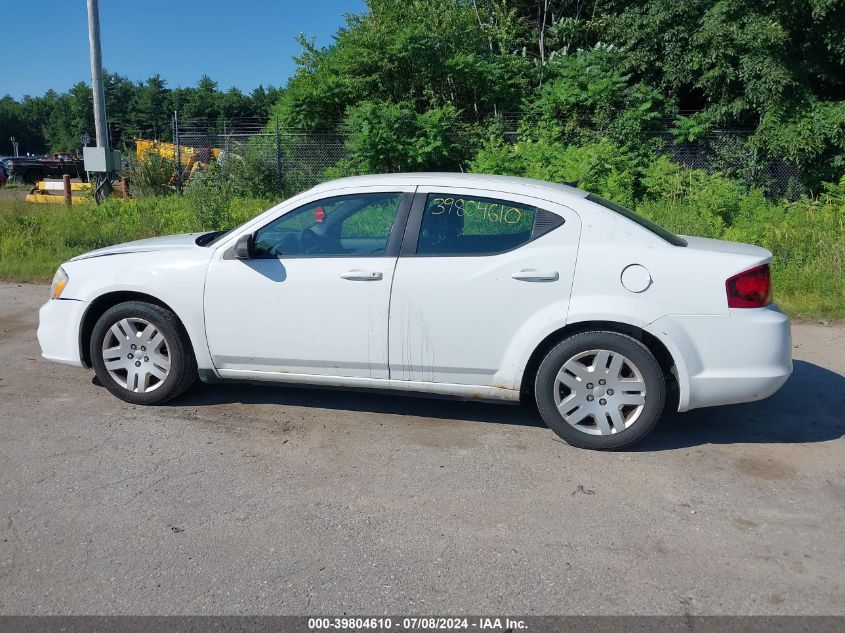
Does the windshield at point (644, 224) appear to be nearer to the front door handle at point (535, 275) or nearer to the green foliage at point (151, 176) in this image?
the front door handle at point (535, 275)

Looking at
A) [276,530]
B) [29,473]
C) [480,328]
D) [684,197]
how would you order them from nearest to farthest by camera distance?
[276,530]
[29,473]
[480,328]
[684,197]

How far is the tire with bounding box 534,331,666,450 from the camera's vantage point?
4.62 metres

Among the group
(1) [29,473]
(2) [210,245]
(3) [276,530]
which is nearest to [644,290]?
(3) [276,530]

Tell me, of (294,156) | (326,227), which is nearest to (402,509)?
(326,227)

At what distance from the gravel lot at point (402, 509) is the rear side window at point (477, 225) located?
4.02 feet

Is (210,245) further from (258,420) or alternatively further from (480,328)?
(480,328)

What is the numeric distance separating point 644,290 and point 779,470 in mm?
1300

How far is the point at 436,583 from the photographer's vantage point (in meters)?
3.30

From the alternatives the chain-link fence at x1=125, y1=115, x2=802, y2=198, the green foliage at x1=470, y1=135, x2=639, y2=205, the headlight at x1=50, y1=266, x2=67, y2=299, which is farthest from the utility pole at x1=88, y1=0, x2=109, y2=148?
the headlight at x1=50, y1=266, x2=67, y2=299

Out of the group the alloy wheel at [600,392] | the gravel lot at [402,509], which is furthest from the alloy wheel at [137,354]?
the alloy wheel at [600,392]

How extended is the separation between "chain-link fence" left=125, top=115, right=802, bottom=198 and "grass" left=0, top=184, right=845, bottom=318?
267cm

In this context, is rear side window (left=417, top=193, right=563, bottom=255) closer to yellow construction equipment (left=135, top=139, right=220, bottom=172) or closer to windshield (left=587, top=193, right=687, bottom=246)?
windshield (left=587, top=193, right=687, bottom=246)

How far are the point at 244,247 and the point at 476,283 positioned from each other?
5.16ft

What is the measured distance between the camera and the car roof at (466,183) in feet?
16.4
